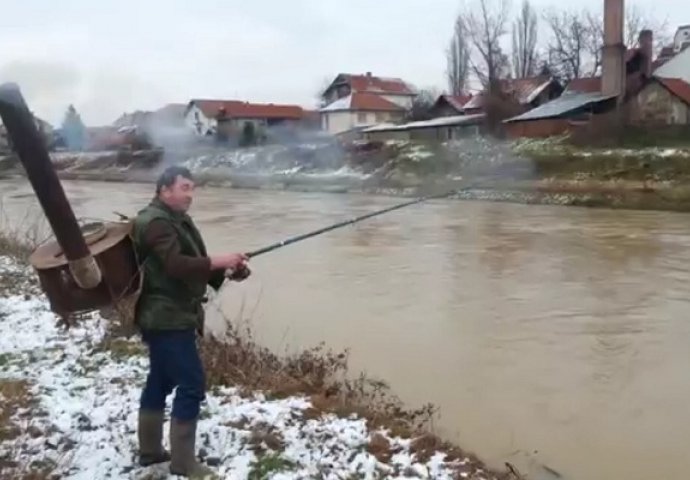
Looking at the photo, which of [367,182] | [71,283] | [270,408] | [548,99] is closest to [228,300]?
[270,408]

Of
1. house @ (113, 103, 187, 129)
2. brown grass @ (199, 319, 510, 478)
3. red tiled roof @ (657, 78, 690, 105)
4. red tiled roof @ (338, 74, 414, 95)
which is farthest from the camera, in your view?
red tiled roof @ (338, 74, 414, 95)

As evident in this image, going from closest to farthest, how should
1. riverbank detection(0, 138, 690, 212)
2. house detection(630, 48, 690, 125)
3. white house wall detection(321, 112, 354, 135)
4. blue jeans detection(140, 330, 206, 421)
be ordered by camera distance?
blue jeans detection(140, 330, 206, 421) → riverbank detection(0, 138, 690, 212) → house detection(630, 48, 690, 125) → white house wall detection(321, 112, 354, 135)

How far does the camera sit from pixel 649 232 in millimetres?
19172

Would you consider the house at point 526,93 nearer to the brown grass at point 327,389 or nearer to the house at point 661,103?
the house at point 661,103

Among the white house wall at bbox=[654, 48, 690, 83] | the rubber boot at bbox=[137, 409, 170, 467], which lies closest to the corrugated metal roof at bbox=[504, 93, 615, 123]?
the white house wall at bbox=[654, 48, 690, 83]

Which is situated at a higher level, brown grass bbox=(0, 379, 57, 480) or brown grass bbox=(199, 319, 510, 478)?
brown grass bbox=(0, 379, 57, 480)

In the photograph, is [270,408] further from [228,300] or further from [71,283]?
[228,300]

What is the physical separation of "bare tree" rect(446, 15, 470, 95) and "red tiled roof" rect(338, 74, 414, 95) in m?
5.53

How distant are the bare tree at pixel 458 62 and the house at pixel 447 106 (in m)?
9.38

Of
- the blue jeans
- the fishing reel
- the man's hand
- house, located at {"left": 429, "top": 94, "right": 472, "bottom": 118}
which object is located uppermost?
house, located at {"left": 429, "top": 94, "right": 472, "bottom": 118}

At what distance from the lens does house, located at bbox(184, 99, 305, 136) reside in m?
54.3

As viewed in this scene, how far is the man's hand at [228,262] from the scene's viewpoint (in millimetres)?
3537

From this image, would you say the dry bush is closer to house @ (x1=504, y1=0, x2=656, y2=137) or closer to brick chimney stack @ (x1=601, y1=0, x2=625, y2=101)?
house @ (x1=504, y1=0, x2=656, y2=137)

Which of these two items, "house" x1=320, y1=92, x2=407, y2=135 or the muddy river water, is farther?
"house" x1=320, y1=92, x2=407, y2=135
